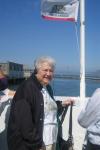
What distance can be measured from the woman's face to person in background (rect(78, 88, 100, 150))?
0.62m

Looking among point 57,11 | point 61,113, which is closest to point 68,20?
point 57,11

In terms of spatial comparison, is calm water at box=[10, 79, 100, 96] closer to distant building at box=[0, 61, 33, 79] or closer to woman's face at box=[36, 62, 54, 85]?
woman's face at box=[36, 62, 54, 85]

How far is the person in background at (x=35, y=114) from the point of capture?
4.08 m

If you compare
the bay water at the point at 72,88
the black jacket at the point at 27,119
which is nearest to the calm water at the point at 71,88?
the bay water at the point at 72,88

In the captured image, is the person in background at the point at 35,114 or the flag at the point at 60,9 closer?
the person in background at the point at 35,114

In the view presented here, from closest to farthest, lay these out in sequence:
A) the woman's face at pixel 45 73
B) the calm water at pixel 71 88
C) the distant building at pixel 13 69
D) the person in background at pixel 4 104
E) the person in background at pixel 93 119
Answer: the person in background at pixel 93 119 → the woman's face at pixel 45 73 → the person in background at pixel 4 104 → the calm water at pixel 71 88 → the distant building at pixel 13 69

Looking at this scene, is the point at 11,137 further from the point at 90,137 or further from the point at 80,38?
the point at 80,38

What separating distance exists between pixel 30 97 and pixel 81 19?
93.3 inches

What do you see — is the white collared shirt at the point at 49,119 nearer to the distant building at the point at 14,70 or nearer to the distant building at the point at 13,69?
the distant building at the point at 13,69

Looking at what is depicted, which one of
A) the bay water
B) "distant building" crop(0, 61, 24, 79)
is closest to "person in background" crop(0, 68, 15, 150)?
the bay water

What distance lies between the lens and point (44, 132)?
173 inches

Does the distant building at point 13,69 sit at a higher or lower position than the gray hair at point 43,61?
lower

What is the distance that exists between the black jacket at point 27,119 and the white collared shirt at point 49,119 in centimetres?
14

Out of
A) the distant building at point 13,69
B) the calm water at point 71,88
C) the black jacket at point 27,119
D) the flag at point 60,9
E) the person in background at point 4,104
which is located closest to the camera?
the black jacket at point 27,119
